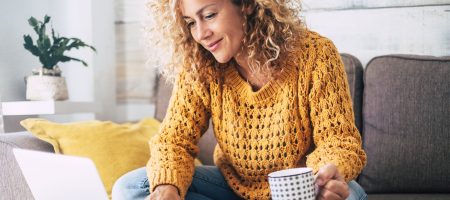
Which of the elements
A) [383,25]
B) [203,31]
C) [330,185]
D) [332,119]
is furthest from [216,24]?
[383,25]

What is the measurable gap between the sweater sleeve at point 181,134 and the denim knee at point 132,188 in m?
0.03

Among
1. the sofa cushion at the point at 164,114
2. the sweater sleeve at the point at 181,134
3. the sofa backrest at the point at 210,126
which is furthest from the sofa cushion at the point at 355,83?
the sweater sleeve at the point at 181,134

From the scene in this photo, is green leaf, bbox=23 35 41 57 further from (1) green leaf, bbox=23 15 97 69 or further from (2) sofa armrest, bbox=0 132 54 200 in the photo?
(2) sofa armrest, bbox=0 132 54 200

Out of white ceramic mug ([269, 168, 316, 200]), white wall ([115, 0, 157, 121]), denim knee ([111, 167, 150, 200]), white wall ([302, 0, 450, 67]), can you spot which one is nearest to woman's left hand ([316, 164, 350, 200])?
white ceramic mug ([269, 168, 316, 200])

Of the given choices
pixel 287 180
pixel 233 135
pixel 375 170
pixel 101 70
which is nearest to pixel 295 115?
pixel 233 135

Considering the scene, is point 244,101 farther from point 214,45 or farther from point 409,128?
point 409,128

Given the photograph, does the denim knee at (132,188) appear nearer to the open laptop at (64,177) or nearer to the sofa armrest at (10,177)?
the open laptop at (64,177)

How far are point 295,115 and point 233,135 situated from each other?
0.53ft

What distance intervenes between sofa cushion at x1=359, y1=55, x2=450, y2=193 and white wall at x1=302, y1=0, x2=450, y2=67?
256 millimetres

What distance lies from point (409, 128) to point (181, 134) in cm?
75

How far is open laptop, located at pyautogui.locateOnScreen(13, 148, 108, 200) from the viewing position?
980 millimetres

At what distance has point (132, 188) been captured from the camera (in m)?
1.14

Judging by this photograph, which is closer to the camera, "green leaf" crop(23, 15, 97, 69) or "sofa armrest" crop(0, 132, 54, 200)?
"sofa armrest" crop(0, 132, 54, 200)

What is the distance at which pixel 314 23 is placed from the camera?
1998mm
